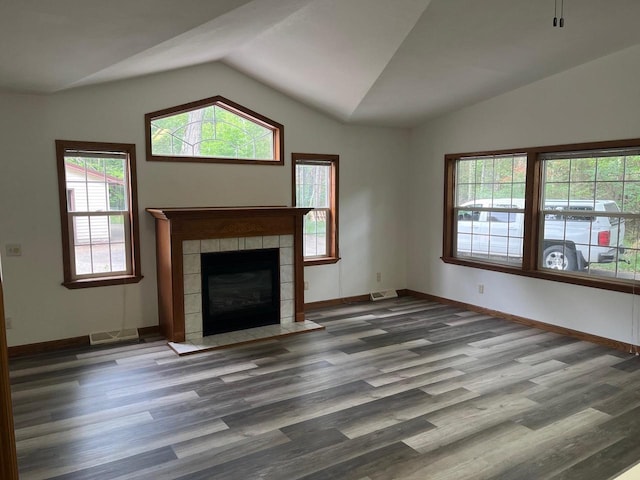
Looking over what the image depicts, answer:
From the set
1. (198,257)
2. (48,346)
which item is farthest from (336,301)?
(48,346)

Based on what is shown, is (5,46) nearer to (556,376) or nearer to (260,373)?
(260,373)

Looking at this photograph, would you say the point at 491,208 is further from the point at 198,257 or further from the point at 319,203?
the point at 198,257

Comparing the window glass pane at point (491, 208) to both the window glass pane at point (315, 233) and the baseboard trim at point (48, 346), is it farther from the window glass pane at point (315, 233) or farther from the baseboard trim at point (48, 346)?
the baseboard trim at point (48, 346)

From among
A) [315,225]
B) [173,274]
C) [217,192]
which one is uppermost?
[217,192]

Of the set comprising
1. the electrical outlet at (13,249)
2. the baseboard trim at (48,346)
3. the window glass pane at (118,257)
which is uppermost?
the electrical outlet at (13,249)

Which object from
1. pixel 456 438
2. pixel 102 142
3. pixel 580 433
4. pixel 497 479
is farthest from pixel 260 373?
pixel 102 142

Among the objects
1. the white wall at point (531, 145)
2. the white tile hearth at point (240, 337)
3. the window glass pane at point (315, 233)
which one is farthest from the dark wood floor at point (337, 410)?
the window glass pane at point (315, 233)

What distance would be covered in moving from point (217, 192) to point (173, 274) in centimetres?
117

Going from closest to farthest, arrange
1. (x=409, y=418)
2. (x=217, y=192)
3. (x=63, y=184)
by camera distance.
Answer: (x=409, y=418), (x=63, y=184), (x=217, y=192)

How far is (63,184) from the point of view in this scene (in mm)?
4621

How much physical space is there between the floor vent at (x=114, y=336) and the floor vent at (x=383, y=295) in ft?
10.4

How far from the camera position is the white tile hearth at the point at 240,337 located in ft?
15.2

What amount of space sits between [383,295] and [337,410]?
11.6 ft

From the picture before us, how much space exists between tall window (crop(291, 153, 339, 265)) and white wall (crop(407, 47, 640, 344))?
1305 mm
